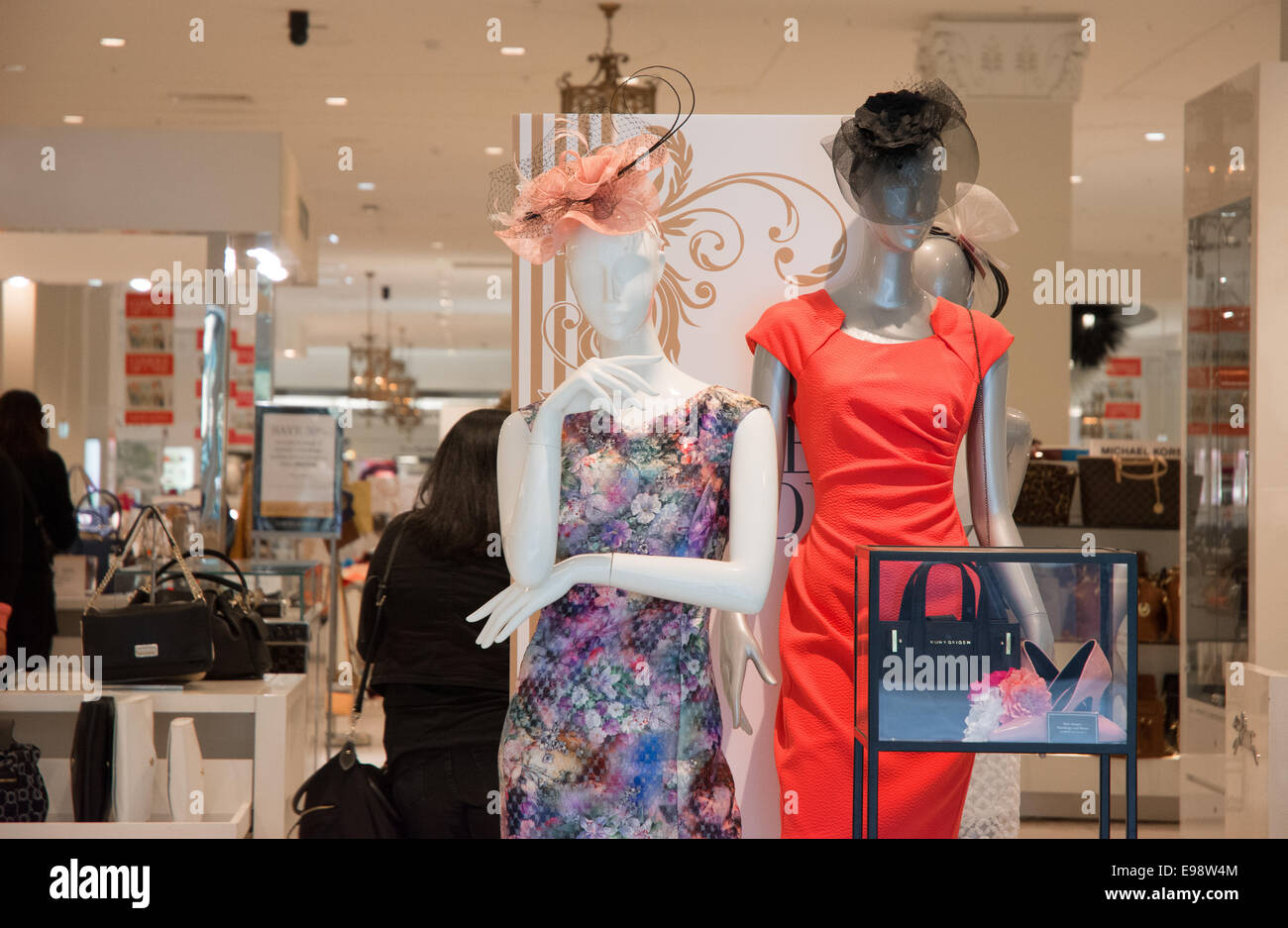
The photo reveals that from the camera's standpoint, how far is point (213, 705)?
282 cm

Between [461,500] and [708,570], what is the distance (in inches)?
49.3

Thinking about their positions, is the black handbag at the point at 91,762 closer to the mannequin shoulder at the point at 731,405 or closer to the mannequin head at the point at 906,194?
the mannequin shoulder at the point at 731,405

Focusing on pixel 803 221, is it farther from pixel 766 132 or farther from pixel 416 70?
pixel 416 70

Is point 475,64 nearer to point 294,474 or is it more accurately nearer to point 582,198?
point 294,474

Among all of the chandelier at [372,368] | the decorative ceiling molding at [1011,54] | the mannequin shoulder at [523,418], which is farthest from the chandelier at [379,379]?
the mannequin shoulder at [523,418]

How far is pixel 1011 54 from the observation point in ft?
21.0

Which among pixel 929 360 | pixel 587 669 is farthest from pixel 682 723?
pixel 929 360

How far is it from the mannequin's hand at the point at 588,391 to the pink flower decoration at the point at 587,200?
0.20 metres

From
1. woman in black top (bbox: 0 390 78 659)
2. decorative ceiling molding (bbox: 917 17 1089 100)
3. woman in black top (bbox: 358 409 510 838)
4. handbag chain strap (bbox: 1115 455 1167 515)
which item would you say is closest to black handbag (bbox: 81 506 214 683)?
woman in black top (bbox: 358 409 510 838)

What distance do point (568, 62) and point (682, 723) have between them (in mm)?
6086

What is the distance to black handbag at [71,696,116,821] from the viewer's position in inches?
99.5

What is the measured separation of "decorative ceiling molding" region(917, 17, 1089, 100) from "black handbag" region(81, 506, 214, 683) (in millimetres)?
4894

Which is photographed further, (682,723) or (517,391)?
(517,391)

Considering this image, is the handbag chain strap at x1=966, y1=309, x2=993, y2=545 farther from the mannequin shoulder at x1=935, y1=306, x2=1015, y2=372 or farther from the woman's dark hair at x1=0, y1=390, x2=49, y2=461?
the woman's dark hair at x1=0, y1=390, x2=49, y2=461
